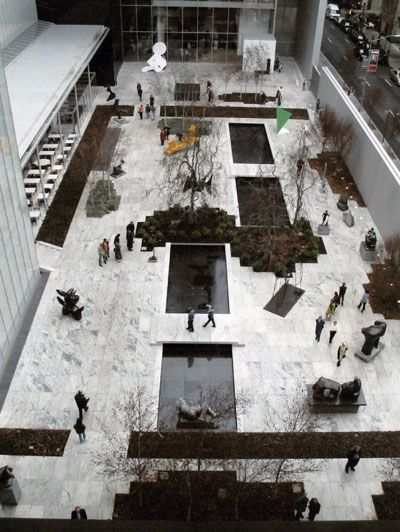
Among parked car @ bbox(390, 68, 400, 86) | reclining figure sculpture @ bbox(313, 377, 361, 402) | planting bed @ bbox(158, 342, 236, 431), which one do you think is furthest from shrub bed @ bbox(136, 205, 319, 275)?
parked car @ bbox(390, 68, 400, 86)

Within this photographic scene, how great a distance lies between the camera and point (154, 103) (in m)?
43.4

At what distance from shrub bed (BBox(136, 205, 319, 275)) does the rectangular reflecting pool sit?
0.69 metres

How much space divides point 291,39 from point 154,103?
19258mm

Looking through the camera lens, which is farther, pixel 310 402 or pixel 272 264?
pixel 272 264

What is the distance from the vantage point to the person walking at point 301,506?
Answer: 609 inches

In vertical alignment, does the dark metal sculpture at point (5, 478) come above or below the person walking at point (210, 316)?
above

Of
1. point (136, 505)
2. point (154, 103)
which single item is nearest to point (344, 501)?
point (136, 505)

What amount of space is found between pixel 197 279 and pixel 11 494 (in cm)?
1274

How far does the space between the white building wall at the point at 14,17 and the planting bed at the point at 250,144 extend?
1648cm

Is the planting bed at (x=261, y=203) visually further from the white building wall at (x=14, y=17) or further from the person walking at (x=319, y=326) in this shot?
the white building wall at (x=14, y=17)

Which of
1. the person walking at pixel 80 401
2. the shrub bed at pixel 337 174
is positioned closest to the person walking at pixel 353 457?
the person walking at pixel 80 401

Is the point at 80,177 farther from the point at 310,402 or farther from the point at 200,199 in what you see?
the point at 310,402

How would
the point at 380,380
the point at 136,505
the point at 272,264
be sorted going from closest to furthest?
the point at 136,505 < the point at 380,380 < the point at 272,264

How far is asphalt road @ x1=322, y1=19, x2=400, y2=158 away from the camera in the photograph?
114 ft
